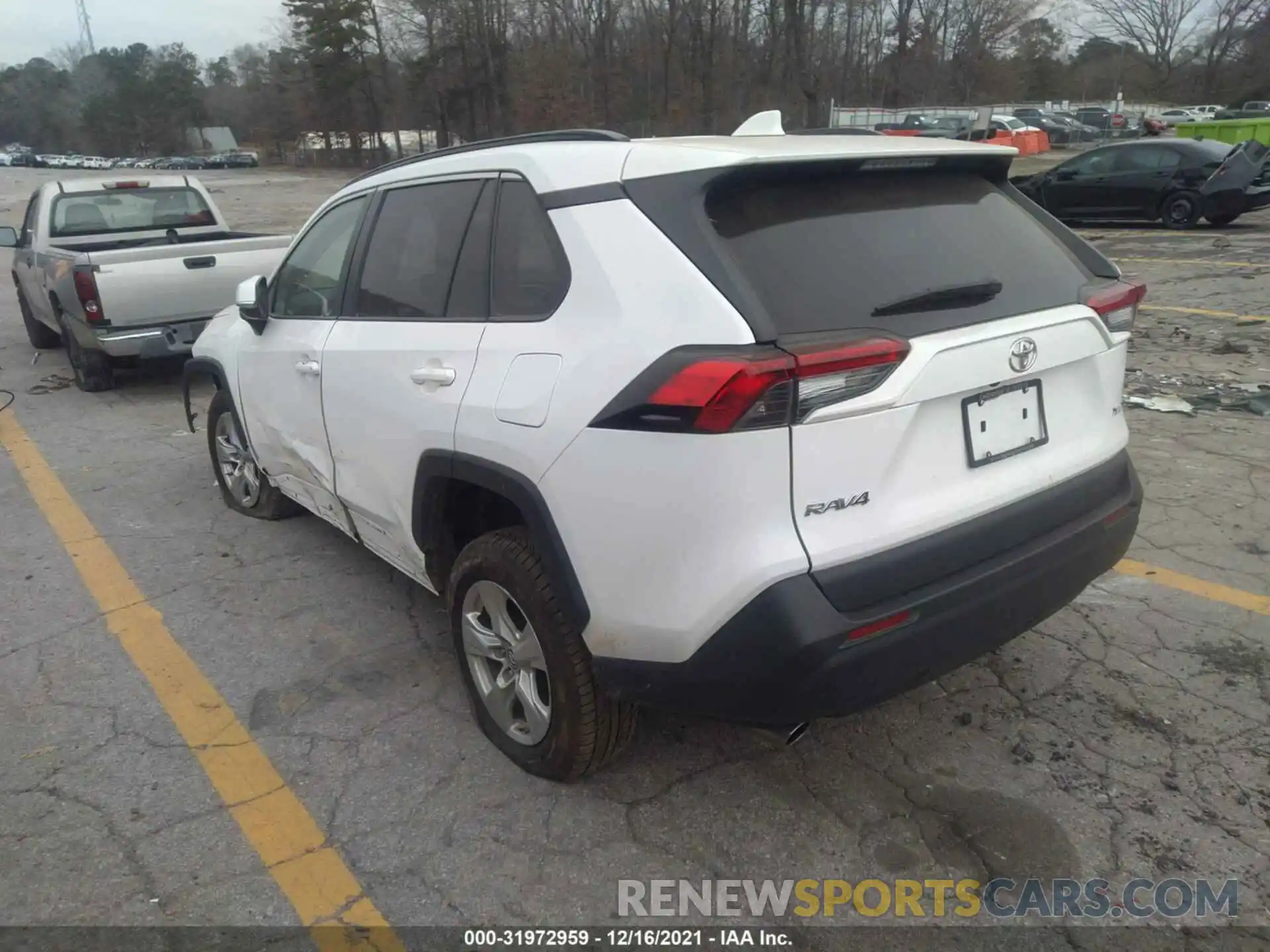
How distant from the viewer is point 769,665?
7.31ft

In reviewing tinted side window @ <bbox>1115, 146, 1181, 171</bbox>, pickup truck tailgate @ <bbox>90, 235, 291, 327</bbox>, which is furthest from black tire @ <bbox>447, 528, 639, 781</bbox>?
tinted side window @ <bbox>1115, 146, 1181, 171</bbox>

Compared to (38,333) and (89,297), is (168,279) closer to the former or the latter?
(89,297)

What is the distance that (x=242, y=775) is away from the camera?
3.07 meters

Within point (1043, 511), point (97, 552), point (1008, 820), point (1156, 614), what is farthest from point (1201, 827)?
point (97, 552)

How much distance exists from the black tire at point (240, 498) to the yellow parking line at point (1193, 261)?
1173cm

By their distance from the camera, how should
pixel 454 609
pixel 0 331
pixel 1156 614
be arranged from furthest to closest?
pixel 0 331
pixel 1156 614
pixel 454 609

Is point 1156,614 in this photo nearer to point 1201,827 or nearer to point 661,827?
point 1201,827

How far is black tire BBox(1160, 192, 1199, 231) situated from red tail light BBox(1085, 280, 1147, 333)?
15.1m

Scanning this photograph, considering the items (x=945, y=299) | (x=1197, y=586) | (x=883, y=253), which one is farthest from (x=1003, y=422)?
(x=1197, y=586)

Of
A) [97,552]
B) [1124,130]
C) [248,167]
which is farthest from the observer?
[248,167]

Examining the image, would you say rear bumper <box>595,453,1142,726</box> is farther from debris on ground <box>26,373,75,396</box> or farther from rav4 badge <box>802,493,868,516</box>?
debris on ground <box>26,373,75,396</box>

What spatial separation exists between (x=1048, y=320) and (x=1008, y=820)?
1415mm

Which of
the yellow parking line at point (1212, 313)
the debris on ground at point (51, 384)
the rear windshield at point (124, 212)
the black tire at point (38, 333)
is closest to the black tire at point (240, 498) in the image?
the debris on ground at point (51, 384)

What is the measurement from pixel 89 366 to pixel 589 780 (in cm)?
718
